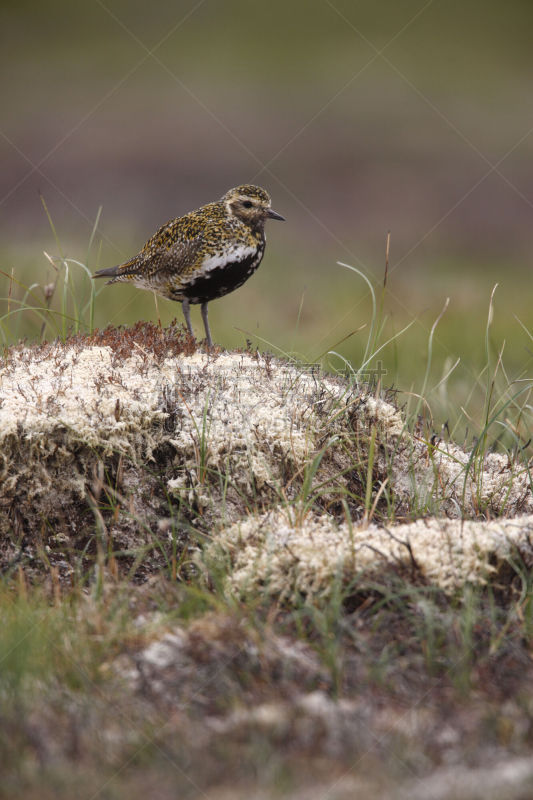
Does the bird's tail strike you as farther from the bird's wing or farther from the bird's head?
the bird's head

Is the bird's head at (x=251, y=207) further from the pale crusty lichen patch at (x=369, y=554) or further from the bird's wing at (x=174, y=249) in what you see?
the pale crusty lichen patch at (x=369, y=554)

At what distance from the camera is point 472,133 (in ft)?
55.8

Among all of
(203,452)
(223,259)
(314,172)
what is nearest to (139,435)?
(203,452)

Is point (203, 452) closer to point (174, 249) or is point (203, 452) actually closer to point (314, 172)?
point (174, 249)

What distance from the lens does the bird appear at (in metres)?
4.07

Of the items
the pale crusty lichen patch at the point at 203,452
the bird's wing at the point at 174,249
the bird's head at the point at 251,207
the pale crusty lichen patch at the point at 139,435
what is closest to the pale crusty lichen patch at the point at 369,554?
the pale crusty lichen patch at the point at 203,452

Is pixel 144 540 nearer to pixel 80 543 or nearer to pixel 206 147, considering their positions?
pixel 80 543

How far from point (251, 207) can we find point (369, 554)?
2235 mm

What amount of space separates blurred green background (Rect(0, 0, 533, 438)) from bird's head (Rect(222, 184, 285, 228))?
2.95m

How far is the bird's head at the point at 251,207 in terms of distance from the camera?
4.16 meters

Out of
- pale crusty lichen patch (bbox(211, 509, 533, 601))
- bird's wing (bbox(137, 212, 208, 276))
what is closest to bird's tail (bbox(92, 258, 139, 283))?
bird's wing (bbox(137, 212, 208, 276))

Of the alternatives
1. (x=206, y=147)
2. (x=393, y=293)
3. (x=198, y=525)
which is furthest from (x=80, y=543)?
(x=206, y=147)

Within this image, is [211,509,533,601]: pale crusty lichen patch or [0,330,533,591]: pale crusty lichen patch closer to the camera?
[211,509,533,601]: pale crusty lichen patch

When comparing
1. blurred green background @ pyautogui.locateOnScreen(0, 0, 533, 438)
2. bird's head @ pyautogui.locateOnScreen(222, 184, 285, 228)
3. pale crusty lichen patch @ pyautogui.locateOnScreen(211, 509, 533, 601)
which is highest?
blurred green background @ pyautogui.locateOnScreen(0, 0, 533, 438)
